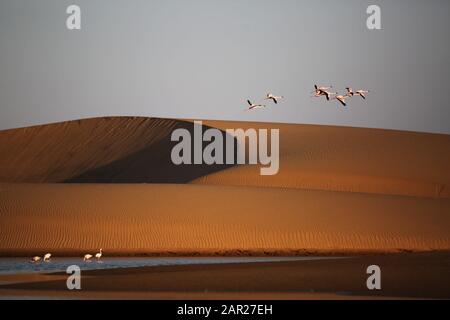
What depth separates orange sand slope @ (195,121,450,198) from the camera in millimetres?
46906

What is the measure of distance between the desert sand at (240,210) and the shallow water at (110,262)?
95.6 inches

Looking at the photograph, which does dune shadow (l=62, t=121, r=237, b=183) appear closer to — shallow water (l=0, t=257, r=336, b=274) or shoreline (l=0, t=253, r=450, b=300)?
shallow water (l=0, t=257, r=336, b=274)

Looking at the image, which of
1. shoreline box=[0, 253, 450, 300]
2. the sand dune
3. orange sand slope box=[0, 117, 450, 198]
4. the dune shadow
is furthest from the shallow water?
the sand dune

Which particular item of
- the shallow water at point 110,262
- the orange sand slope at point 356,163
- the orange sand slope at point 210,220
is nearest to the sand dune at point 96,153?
the orange sand slope at point 356,163

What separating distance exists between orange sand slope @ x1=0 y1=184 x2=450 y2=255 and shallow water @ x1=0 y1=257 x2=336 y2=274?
2523 millimetres

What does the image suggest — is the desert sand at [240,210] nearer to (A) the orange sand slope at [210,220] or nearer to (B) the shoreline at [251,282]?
(A) the orange sand slope at [210,220]

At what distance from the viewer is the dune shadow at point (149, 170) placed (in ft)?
168

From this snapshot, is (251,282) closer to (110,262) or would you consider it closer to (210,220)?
(110,262)

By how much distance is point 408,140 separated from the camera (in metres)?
59.0

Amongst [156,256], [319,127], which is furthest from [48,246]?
[319,127]

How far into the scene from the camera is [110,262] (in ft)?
91.3

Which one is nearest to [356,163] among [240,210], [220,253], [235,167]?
[235,167]
